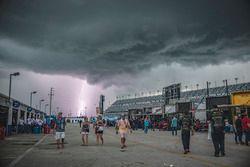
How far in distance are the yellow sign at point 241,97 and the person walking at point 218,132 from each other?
50.2 feet

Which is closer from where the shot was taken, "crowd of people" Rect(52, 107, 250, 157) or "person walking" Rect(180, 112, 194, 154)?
"crowd of people" Rect(52, 107, 250, 157)

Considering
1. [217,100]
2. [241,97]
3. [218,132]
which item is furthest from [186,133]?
Answer: [217,100]

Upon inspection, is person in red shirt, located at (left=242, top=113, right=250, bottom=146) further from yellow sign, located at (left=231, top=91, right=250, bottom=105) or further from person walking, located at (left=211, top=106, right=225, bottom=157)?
yellow sign, located at (left=231, top=91, right=250, bottom=105)

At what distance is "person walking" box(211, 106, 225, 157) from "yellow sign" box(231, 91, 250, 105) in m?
15.3

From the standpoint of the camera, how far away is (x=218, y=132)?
10922mm

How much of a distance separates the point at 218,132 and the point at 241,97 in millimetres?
16282

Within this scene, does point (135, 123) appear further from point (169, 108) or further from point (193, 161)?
point (193, 161)

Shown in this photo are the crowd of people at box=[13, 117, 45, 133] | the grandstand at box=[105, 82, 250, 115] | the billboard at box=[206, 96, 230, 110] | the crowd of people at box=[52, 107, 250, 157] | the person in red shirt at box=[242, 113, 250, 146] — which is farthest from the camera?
the grandstand at box=[105, 82, 250, 115]

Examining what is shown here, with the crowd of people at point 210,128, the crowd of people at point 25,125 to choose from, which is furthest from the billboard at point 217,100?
the crowd of people at point 25,125

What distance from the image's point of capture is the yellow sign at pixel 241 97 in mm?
25170

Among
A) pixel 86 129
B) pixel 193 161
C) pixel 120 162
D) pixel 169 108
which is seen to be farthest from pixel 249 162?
pixel 169 108

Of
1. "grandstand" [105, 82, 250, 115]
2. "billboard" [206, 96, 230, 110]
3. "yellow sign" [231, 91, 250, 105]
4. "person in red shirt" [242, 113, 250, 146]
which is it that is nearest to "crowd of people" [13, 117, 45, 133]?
"billboard" [206, 96, 230, 110]

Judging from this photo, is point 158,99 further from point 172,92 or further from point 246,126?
point 246,126

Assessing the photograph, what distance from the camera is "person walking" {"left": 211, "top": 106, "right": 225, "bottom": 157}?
10816mm
